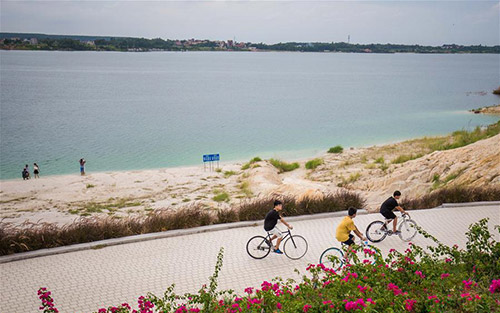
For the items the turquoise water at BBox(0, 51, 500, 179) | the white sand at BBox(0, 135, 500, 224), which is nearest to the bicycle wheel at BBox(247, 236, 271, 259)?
the white sand at BBox(0, 135, 500, 224)

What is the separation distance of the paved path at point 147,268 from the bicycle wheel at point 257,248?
0.16 meters

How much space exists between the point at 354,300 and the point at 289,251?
14.7 feet

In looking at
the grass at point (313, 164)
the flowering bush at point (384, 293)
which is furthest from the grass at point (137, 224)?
the grass at point (313, 164)

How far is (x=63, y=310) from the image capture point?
27.9ft

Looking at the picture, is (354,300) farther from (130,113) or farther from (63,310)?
(130,113)

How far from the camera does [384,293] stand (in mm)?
6852

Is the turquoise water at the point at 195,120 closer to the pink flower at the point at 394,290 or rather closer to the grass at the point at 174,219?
the grass at the point at 174,219

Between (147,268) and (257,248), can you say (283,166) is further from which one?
(147,268)

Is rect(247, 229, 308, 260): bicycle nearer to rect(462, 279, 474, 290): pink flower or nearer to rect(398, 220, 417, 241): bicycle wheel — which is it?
rect(398, 220, 417, 241): bicycle wheel

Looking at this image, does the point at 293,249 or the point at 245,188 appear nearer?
the point at 293,249

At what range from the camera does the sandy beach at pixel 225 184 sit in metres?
18.2

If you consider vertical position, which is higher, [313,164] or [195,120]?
[313,164]

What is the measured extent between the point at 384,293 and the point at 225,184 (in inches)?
703

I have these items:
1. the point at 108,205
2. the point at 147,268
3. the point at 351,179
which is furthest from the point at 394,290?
the point at 351,179
